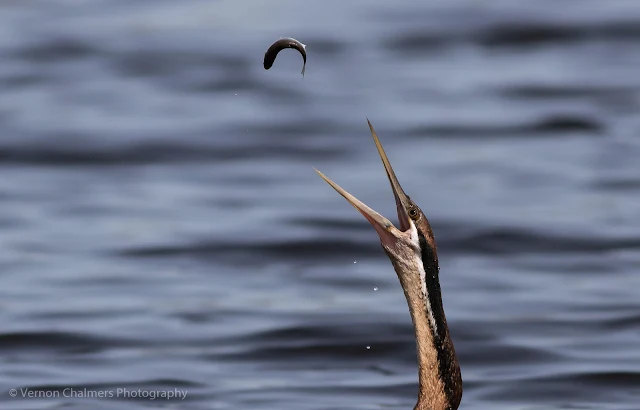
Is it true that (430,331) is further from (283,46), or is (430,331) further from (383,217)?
(283,46)

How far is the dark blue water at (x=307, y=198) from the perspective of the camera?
1038 centimetres

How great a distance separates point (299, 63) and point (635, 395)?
39.5ft

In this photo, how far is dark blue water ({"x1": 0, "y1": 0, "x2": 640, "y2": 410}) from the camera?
34.0 ft

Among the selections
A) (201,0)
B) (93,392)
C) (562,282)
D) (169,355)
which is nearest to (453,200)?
(562,282)

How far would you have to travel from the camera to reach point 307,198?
14.7 metres

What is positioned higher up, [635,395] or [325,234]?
[325,234]

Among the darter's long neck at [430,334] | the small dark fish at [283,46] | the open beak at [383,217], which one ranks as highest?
the small dark fish at [283,46]

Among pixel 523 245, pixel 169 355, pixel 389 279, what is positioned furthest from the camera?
pixel 523 245

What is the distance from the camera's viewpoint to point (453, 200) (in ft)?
47.7

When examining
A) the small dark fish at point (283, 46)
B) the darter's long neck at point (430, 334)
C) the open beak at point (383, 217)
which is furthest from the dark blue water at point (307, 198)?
the open beak at point (383, 217)

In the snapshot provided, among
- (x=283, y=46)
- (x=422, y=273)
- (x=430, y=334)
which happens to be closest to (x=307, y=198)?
(x=283, y=46)

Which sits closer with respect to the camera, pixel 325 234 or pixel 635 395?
pixel 635 395

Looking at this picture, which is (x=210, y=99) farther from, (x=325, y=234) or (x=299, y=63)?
(x=325, y=234)

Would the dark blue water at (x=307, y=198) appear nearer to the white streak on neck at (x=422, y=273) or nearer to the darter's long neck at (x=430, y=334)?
the darter's long neck at (x=430, y=334)
